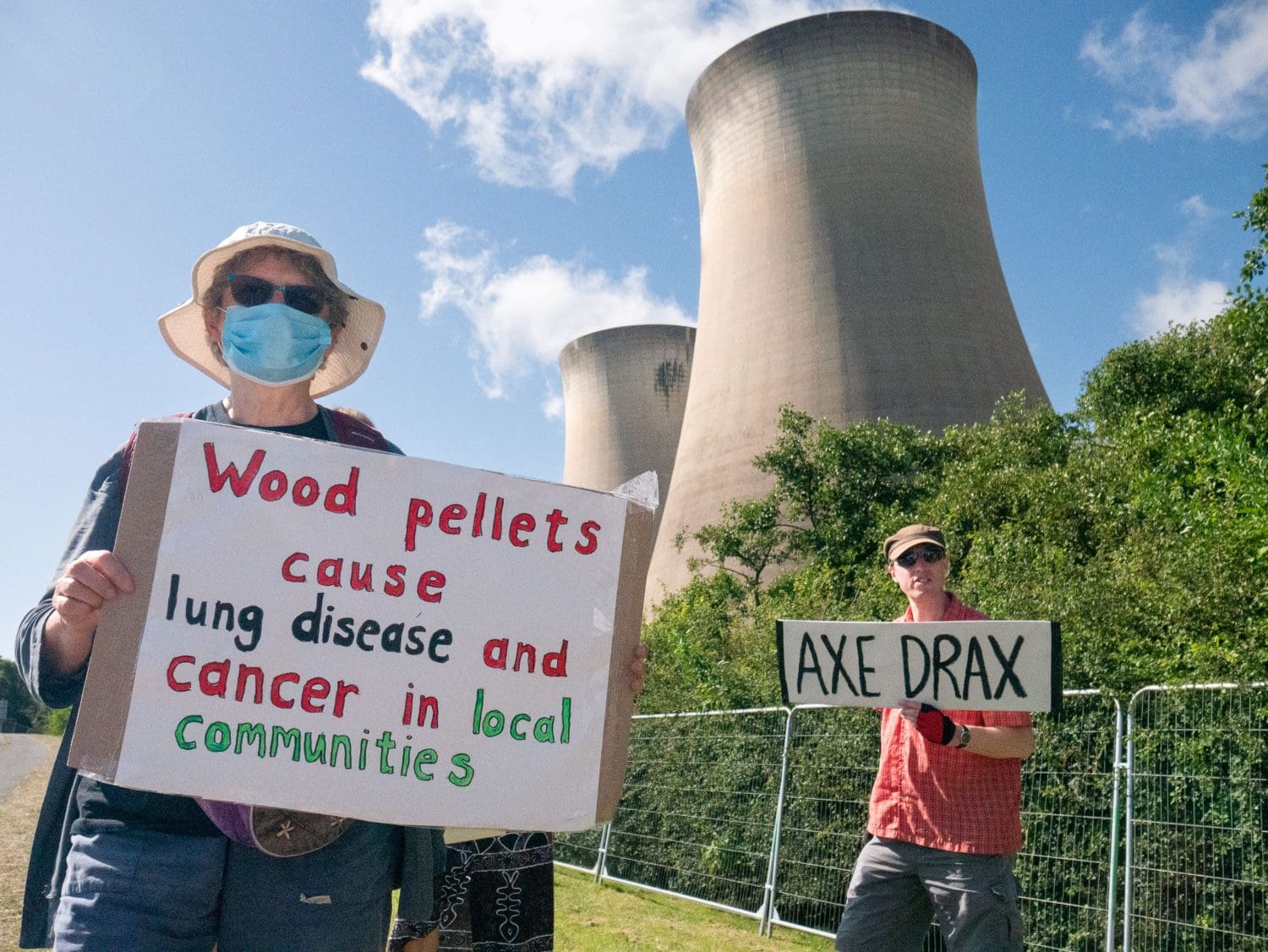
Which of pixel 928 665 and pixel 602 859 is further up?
pixel 928 665

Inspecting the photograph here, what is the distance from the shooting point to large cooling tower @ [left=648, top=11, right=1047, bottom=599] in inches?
548

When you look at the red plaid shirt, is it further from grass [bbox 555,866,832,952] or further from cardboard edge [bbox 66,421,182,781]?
grass [bbox 555,866,832,952]

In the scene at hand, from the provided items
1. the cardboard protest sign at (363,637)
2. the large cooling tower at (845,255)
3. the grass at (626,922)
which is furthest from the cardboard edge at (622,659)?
the large cooling tower at (845,255)

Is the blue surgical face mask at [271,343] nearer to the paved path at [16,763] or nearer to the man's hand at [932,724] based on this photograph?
the man's hand at [932,724]

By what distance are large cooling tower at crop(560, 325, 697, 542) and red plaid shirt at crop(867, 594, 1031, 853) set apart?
67.9ft

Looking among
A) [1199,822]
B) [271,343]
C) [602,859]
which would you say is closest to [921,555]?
[271,343]

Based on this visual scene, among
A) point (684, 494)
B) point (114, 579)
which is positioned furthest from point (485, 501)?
point (684, 494)

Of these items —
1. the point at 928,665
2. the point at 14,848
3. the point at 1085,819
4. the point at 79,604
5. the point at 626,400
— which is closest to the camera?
the point at 79,604

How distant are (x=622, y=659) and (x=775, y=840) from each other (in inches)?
157

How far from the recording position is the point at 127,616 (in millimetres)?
1362

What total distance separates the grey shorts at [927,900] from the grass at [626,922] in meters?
2.08

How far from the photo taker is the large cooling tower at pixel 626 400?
23.5 metres

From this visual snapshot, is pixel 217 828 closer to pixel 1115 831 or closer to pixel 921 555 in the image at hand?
pixel 921 555

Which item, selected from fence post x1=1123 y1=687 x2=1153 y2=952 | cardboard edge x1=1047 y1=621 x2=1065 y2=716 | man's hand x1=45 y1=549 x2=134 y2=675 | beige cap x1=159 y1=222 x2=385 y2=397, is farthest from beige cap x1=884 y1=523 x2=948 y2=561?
man's hand x1=45 y1=549 x2=134 y2=675
